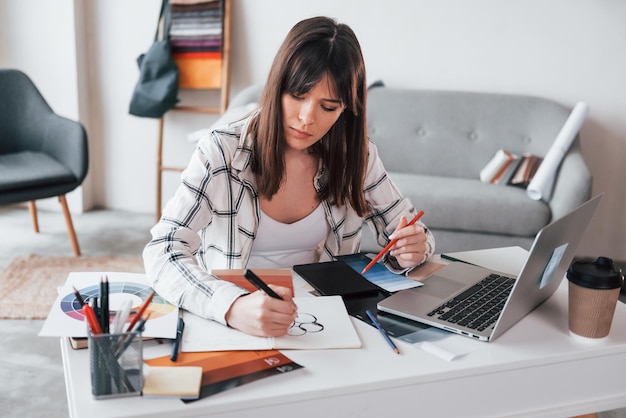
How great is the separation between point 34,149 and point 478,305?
2.53 meters

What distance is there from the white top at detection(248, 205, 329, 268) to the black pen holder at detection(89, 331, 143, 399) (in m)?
0.63

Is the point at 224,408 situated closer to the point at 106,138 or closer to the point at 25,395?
the point at 25,395

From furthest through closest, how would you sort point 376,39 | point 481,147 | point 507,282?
point 376,39 → point 481,147 → point 507,282

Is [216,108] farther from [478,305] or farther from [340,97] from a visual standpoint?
[478,305]

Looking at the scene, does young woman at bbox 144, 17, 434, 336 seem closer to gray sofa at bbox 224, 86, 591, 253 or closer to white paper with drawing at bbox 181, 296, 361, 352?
white paper with drawing at bbox 181, 296, 361, 352

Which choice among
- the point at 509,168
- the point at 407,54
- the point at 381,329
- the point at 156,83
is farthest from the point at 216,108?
the point at 381,329

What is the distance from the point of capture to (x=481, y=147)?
314cm

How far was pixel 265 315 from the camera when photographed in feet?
3.34

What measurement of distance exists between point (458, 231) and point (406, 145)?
58 cm

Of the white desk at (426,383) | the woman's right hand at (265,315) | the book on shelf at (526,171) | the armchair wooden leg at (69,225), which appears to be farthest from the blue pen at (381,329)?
the armchair wooden leg at (69,225)

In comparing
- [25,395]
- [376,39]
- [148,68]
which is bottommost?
[25,395]

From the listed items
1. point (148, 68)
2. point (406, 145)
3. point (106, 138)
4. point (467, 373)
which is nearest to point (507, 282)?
point (467, 373)

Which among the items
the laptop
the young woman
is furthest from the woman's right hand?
the laptop

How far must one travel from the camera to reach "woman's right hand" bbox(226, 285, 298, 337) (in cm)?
102
